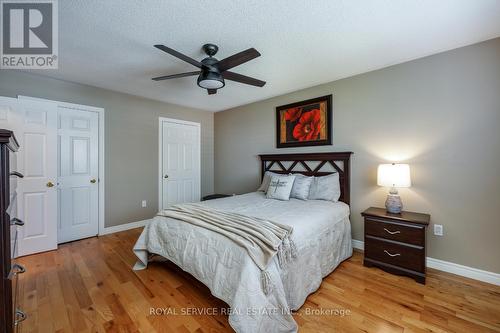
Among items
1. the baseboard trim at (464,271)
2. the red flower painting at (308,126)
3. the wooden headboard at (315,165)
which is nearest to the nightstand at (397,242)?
the baseboard trim at (464,271)

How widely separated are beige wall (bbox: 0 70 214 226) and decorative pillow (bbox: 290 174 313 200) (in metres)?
2.74

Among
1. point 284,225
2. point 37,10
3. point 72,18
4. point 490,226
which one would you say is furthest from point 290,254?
point 37,10

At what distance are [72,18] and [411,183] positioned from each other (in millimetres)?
3871

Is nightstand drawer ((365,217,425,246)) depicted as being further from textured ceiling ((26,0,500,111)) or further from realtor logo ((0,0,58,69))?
realtor logo ((0,0,58,69))

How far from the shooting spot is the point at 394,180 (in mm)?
2383

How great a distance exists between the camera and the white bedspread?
143 centimetres

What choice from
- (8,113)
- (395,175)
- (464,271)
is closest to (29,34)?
(8,113)

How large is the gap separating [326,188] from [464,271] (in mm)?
1621

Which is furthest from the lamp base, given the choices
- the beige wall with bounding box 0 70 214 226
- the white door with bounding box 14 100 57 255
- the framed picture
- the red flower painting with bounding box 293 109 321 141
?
the white door with bounding box 14 100 57 255

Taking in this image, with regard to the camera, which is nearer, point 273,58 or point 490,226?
point 490,226

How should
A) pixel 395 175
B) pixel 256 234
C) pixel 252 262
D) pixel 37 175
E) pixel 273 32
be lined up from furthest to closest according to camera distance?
pixel 37 175, pixel 395 175, pixel 273 32, pixel 256 234, pixel 252 262

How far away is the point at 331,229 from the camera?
2.35 m

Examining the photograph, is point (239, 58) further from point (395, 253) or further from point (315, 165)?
point (395, 253)

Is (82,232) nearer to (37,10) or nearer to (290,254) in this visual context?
(37,10)
